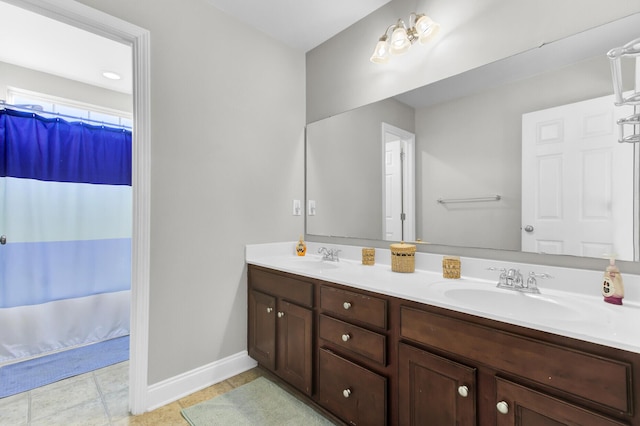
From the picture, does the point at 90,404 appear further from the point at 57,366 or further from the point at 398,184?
the point at 398,184

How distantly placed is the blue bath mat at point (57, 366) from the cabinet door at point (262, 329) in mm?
1138

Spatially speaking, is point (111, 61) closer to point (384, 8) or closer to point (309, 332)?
point (384, 8)

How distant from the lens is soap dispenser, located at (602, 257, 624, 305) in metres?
1.08

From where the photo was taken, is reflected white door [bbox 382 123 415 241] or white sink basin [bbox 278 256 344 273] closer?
reflected white door [bbox 382 123 415 241]

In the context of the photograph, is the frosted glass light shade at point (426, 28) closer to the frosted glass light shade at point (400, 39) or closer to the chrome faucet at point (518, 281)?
the frosted glass light shade at point (400, 39)

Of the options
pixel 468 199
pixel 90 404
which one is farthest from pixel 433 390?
pixel 90 404

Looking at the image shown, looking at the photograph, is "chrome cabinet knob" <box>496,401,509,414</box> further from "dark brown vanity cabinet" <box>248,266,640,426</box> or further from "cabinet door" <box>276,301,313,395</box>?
"cabinet door" <box>276,301,313,395</box>

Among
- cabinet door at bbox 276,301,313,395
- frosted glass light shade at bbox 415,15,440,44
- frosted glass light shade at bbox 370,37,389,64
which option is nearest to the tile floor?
cabinet door at bbox 276,301,313,395

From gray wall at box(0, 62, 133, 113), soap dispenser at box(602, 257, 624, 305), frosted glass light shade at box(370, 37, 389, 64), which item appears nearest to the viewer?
soap dispenser at box(602, 257, 624, 305)

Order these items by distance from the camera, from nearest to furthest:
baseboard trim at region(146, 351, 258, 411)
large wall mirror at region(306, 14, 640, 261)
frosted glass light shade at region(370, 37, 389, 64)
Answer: large wall mirror at region(306, 14, 640, 261) → baseboard trim at region(146, 351, 258, 411) → frosted glass light shade at region(370, 37, 389, 64)

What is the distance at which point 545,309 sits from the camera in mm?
1155

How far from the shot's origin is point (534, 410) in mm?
877

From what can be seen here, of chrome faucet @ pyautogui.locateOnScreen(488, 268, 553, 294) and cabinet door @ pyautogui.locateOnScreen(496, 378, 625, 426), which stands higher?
chrome faucet @ pyautogui.locateOnScreen(488, 268, 553, 294)

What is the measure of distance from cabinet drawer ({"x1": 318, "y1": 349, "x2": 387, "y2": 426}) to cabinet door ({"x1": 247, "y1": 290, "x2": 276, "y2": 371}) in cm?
45
